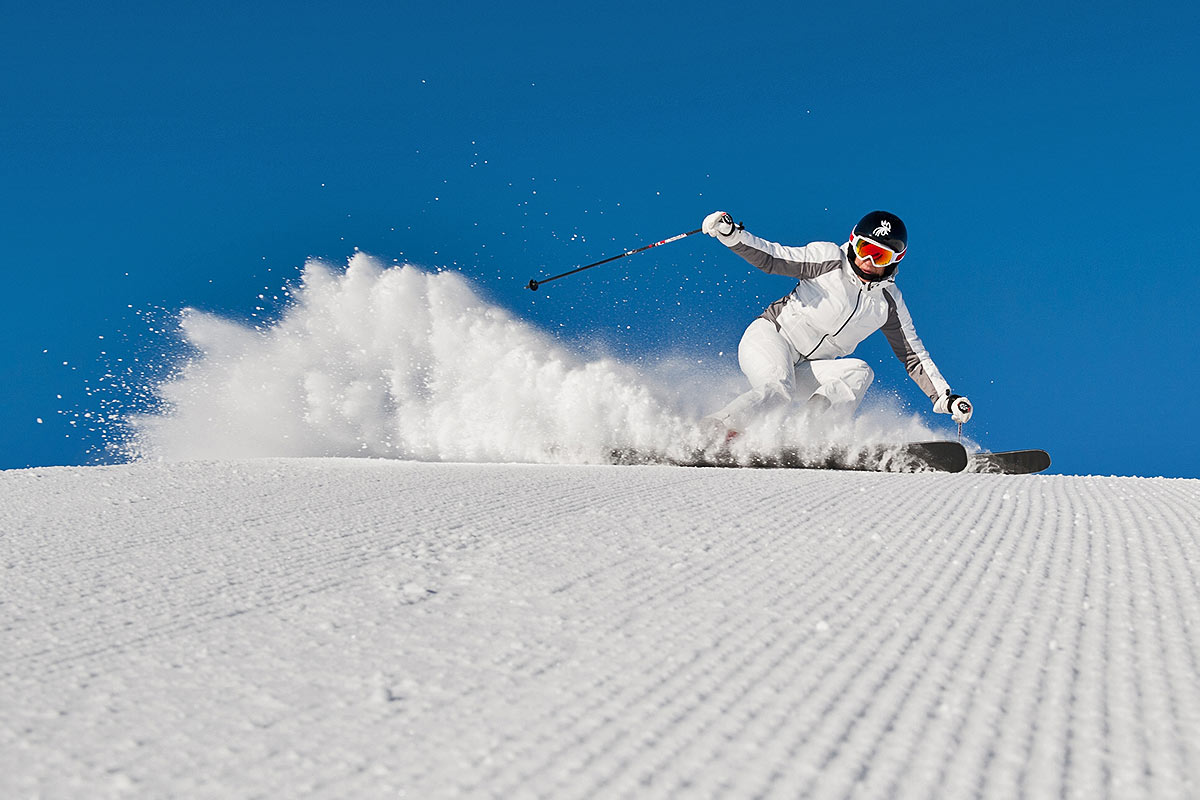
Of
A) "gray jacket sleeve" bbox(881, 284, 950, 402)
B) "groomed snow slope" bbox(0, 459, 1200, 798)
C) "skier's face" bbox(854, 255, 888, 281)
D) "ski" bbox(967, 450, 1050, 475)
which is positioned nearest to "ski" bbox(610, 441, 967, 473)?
"ski" bbox(967, 450, 1050, 475)

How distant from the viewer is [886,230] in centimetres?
532

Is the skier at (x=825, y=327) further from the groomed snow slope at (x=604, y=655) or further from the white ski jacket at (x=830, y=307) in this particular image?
the groomed snow slope at (x=604, y=655)

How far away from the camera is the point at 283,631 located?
1.43 m

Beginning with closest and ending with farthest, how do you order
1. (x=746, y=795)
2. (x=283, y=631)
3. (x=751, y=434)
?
(x=746, y=795) → (x=283, y=631) → (x=751, y=434)

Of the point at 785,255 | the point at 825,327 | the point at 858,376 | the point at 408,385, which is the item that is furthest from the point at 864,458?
the point at 408,385

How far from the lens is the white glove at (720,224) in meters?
5.38

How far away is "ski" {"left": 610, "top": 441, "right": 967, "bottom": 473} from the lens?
5250 millimetres

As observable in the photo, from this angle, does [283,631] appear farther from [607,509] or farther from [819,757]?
[607,509]

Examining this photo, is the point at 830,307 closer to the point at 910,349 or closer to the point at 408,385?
the point at 910,349

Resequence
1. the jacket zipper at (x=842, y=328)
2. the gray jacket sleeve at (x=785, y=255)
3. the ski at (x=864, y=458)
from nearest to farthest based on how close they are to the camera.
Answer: the ski at (x=864, y=458) < the gray jacket sleeve at (x=785, y=255) < the jacket zipper at (x=842, y=328)

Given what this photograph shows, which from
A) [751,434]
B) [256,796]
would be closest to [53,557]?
[256,796]

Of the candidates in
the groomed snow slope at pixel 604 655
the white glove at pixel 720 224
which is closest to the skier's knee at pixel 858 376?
the white glove at pixel 720 224

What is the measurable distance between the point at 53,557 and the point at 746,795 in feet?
6.60

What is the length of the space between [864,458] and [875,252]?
1.38m
